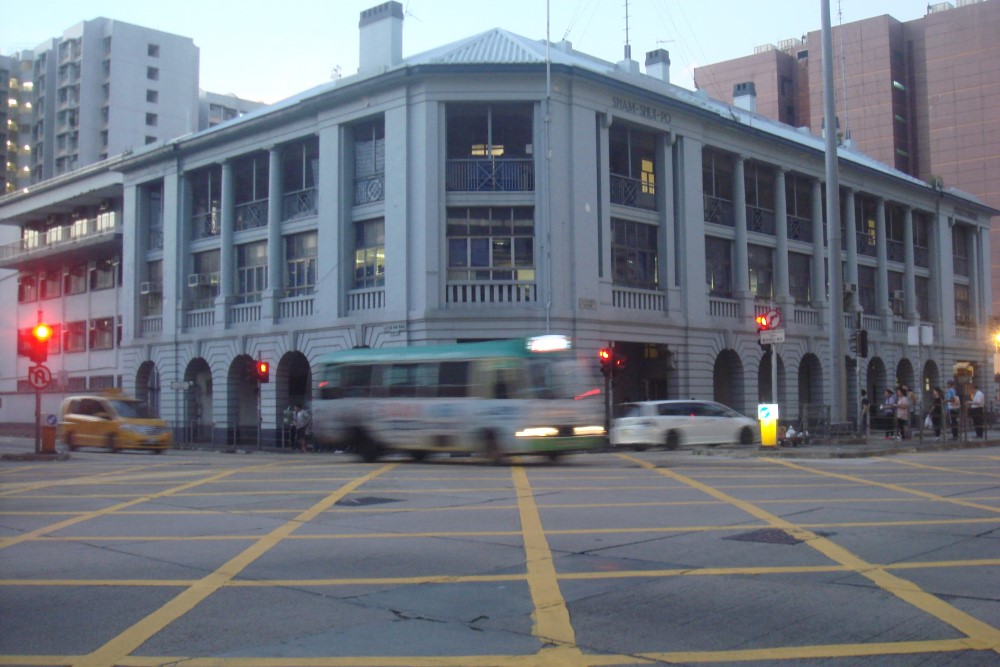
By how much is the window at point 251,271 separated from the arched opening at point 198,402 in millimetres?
3852

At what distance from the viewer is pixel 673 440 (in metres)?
30.0

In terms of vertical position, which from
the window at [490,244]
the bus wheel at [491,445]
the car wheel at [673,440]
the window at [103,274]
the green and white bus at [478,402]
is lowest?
the car wheel at [673,440]

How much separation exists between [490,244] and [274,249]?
9778 mm

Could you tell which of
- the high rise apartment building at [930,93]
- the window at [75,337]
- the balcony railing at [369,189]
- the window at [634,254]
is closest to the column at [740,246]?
the window at [634,254]

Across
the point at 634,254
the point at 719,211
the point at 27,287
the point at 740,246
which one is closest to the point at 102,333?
the point at 27,287

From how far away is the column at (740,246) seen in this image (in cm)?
4184

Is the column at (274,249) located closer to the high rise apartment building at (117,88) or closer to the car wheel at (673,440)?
the car wheel at (673,440)

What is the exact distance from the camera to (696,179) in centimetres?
3991

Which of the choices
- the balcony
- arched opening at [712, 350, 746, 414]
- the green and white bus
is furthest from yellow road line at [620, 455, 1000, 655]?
the balcony

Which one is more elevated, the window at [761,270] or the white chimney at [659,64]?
the white chimney at [659,64]

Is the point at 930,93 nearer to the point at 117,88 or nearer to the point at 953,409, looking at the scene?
the point at 953,409

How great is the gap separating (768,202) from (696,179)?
6.83 meters

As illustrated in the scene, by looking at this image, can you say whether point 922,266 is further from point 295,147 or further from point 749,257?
point 295,147

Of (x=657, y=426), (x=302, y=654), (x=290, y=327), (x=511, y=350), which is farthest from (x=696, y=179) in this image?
(x=302, y=654)
